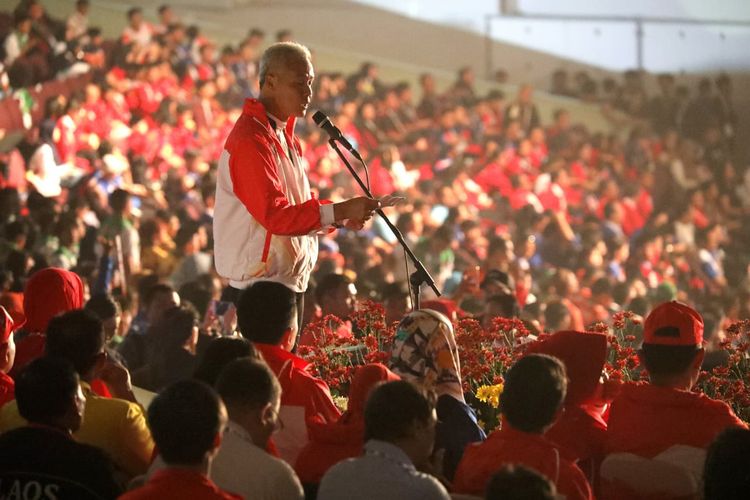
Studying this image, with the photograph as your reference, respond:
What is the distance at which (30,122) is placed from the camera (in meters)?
15.3

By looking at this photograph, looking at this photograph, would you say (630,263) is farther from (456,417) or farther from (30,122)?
(456,417)

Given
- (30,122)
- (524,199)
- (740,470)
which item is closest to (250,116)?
(740,470)

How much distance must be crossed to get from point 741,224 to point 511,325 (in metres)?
14.3

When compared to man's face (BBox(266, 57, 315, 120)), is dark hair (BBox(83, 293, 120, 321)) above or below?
below

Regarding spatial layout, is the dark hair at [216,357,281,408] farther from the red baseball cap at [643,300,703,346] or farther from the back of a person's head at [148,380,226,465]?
the red baseball cap at [643,300,703,346]

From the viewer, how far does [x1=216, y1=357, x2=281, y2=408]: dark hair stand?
13.8 feet

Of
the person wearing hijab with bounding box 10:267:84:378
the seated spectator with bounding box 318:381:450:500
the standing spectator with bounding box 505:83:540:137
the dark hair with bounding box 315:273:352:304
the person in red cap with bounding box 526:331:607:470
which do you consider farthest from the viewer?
the standing spectator with bounding box 505:83:540:137

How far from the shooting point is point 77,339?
5016 mm

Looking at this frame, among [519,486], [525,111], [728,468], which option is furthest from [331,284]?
[525,111]

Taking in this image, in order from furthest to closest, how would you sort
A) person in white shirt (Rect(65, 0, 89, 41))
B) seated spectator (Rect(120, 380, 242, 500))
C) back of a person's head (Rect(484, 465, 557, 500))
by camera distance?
person in white shirt (Rect(65, 0, 89, 41)) → seated spectator (Rect(120, 380, 242, 500)) → back of a person's head (Rect(484, 465, 557, 500))

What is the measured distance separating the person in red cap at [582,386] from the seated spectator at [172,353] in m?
3.15

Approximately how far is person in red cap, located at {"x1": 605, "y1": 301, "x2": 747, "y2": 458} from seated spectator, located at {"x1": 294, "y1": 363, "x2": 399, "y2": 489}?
80 cm

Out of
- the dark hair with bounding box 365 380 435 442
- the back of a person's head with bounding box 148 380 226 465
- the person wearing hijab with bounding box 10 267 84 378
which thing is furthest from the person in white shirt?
the back of a person's head with bounding box 148 380 226 465

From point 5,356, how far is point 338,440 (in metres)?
1.50
